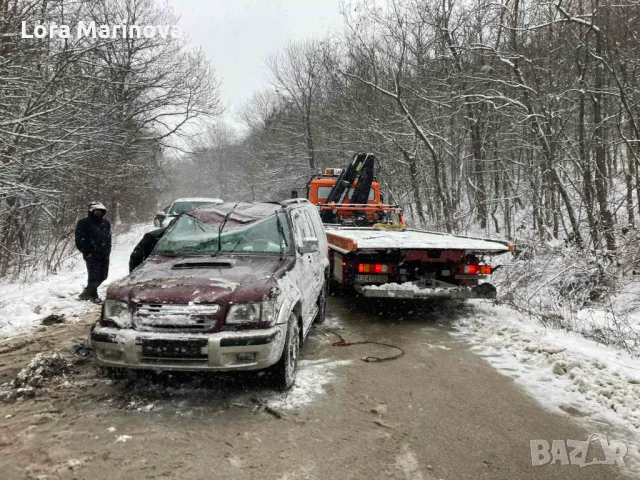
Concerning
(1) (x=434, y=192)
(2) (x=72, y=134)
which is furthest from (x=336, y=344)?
(1) (x=434, y=192)

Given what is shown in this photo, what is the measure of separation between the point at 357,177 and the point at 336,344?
768cm

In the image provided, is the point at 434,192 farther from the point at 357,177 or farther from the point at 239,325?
the point at 239,325

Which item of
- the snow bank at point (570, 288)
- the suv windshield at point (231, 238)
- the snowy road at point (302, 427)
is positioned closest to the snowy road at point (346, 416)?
the snowy road at point (302, 427)

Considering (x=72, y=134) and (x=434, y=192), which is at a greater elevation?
(x=72, y=134)

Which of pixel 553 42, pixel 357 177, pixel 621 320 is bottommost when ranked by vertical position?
pixel 621 320

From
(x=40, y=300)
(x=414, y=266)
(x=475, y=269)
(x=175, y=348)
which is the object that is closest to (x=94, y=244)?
(x=40, y=300)

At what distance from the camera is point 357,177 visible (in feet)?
42.1

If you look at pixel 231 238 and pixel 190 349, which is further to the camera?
pixel 231 238

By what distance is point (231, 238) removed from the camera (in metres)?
5.30

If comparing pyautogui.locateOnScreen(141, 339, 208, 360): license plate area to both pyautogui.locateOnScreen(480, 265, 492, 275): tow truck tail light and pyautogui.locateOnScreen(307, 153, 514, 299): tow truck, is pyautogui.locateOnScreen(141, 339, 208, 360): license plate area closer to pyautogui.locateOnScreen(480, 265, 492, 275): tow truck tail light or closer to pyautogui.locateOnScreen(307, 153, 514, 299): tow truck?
A: pyautogui.locateOnScreen(307, 153, 514, 299): tow truck

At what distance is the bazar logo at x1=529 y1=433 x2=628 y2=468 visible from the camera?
129 inches

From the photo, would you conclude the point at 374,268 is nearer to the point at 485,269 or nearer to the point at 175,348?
the point at 485,269

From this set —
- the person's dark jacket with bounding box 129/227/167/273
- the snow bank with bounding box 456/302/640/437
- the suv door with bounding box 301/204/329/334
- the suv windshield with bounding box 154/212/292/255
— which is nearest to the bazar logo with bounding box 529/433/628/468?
the snow bank with bounding box 456/302/640/437

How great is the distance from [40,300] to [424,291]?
21.5 ft
